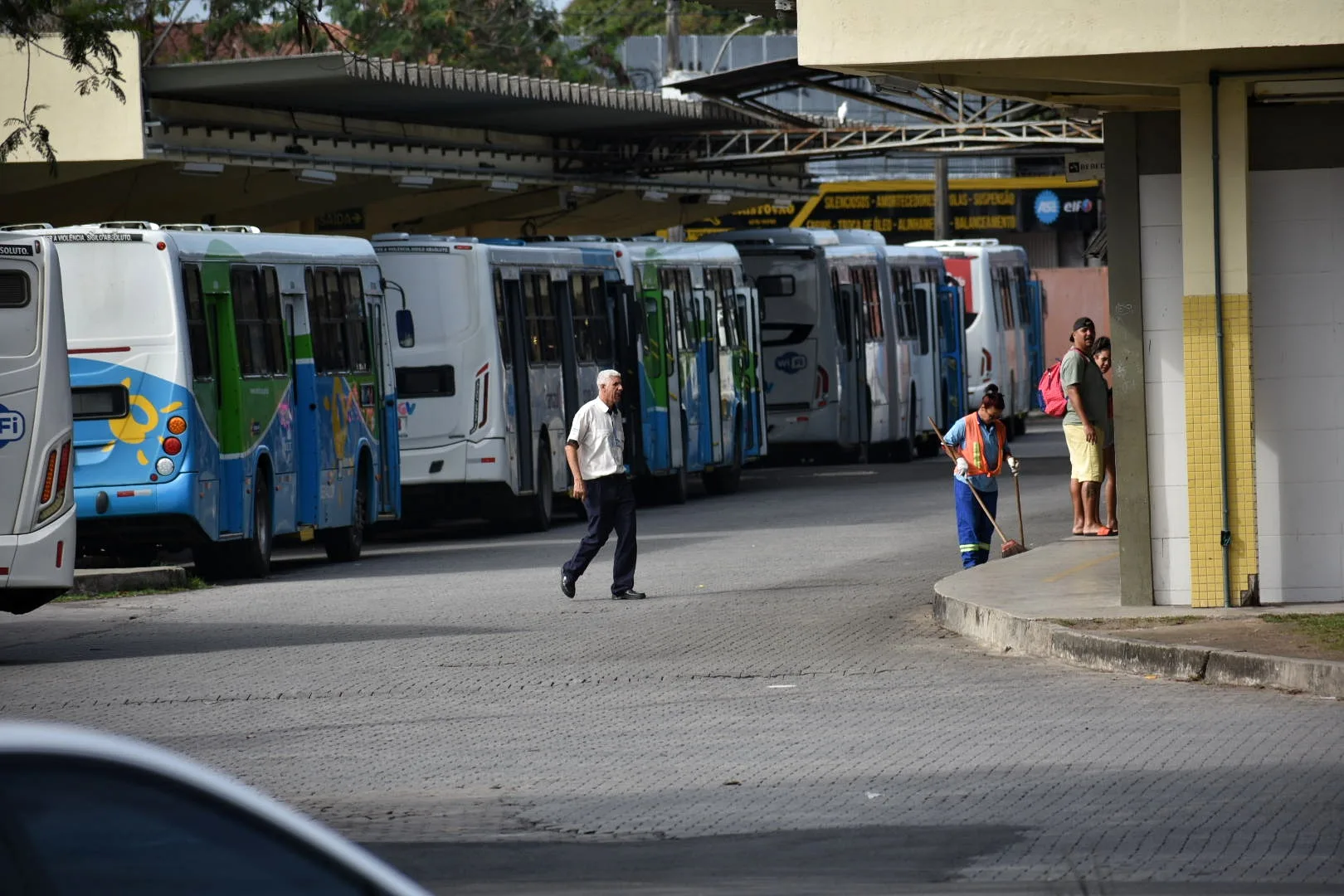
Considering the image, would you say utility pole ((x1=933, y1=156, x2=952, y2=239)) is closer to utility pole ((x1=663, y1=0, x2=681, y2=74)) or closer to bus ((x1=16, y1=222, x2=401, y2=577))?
utility pole ((x1=663, y1=0, x2=681, y2=74))

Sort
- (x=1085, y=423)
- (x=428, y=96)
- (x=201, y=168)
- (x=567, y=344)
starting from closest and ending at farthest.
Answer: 1. (x=1085, y=423)
2. (x=567, y=344)
3. (x=201, y=168)
4. (x=428, y=96)

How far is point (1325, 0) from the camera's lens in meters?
13.4

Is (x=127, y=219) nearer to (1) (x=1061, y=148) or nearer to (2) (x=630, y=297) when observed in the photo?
(2) (x=630, y=297)

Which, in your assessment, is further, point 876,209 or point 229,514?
point 876,209

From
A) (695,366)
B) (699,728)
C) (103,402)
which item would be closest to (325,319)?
(103,402)

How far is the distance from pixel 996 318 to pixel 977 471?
2993 centimetres

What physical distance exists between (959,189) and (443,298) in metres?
39.1

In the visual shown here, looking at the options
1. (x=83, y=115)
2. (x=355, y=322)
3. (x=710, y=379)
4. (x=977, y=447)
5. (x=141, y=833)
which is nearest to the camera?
(x=141, y=833)

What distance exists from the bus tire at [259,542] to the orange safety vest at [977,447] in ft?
20.8

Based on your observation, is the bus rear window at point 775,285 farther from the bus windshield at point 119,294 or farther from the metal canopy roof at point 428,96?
the bus windshield at point 119,294

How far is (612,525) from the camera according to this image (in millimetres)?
18344

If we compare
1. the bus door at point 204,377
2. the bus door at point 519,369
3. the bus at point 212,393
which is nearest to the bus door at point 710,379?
the bus door at point 519,369

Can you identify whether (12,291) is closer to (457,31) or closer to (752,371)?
(752,371)

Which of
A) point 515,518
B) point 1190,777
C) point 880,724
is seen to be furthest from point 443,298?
point 1190,777
